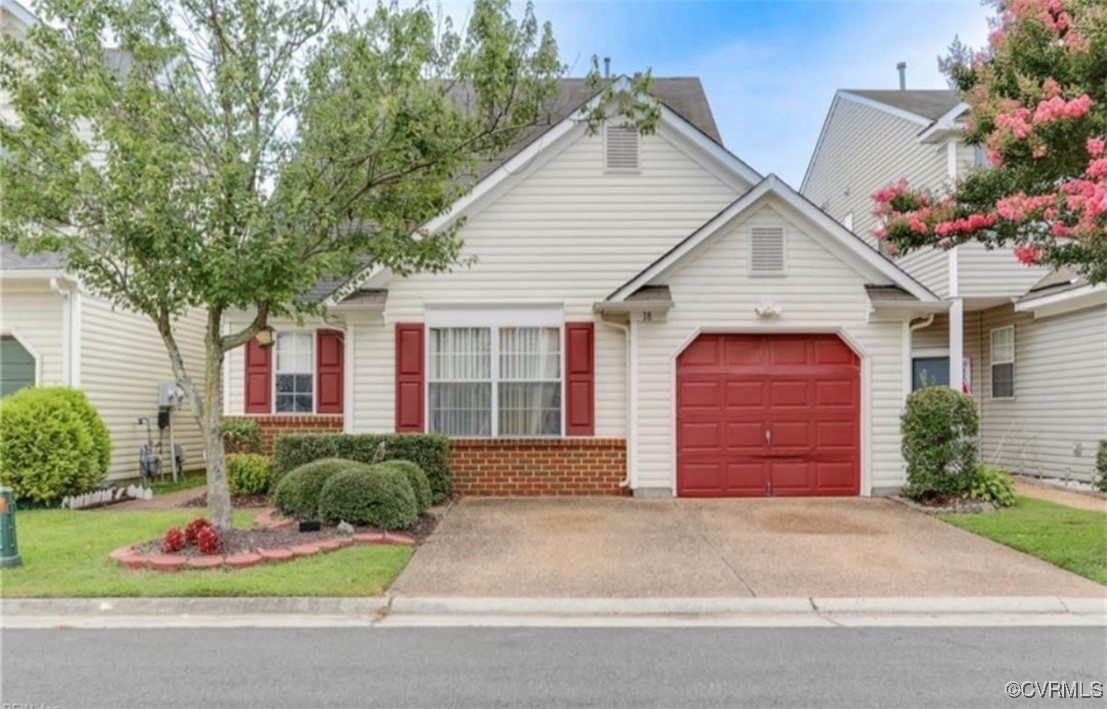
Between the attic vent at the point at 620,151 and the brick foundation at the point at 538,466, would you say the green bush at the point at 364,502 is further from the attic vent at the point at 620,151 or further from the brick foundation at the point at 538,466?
the attic vent at the point at 620,151

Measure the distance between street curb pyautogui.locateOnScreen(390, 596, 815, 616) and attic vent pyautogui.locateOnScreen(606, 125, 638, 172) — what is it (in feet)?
26.6

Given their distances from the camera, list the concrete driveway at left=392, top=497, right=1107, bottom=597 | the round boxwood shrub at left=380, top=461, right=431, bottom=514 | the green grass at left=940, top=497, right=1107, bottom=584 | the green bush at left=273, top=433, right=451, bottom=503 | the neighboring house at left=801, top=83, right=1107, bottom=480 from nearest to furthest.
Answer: the concrete driveway at left=392, top=497, right=1107, bottom=597, the green grass at left=940, top=497, right=1107, bottom=584, the round boxwood shrub at left=380, top=461, right=431, bottom=514, the green bush at left=273, top=433, right=451, bottom=503, the neighboring house at left=801, top=83, right=1107, bottom=480

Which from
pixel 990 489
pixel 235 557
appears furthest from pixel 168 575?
pixel 990 489

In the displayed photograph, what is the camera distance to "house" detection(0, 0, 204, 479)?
40.4ft

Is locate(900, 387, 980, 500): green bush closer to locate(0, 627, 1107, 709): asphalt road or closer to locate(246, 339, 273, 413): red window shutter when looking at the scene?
locate(0, 627, 1107, 709): asphalt road

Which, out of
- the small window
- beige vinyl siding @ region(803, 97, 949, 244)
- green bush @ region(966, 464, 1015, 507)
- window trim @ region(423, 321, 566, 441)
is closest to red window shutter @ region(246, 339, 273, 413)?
window trim @ region(423, 321, 566, 441)

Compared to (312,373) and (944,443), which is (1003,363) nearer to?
(944,443)

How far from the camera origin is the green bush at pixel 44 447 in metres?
10.7

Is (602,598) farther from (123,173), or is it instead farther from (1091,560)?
(123,173)

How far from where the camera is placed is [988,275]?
14.4 metres

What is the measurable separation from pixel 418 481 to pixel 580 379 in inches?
127

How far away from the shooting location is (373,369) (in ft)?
40.6

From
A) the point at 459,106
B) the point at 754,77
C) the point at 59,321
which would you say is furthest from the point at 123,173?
the point at 754,77

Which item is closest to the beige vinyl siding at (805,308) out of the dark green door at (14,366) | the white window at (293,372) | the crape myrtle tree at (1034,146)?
the crape myrtle tree at (1034,146)
